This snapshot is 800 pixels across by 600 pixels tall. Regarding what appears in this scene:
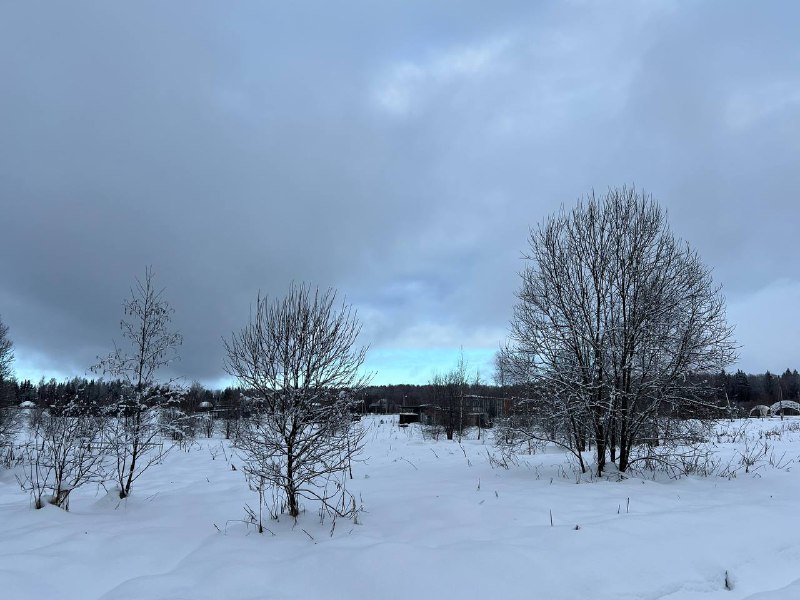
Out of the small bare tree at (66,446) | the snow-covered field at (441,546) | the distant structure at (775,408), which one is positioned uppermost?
the small bare tree at (66,446)

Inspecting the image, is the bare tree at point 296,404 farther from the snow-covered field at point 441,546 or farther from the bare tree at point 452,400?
the bare tree at point 452,400

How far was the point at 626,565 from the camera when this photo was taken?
188 inches

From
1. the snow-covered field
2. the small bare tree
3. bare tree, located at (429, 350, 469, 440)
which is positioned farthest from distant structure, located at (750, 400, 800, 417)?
the small bare tree

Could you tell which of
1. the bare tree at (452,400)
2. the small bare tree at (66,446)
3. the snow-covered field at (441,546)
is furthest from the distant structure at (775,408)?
the small bare tree at (66,446)

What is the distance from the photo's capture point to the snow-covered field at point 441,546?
4508 millimetres

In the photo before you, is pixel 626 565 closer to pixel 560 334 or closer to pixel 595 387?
pixel 595 387

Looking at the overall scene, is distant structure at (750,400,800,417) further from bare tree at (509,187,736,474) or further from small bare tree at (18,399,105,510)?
small bare tree at (18,399,105,510)

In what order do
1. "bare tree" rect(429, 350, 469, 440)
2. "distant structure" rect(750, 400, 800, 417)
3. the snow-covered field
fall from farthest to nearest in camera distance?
"distant structure" rect(750, 400, 800, 417), "bare tree" rect(429, 350, 469, 440), the snow-covered field

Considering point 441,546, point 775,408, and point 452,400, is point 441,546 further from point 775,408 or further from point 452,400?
point 775,408

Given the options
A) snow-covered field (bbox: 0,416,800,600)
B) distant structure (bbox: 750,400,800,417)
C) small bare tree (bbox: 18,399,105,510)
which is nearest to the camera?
snow-covered field (bbox: 0,416,800,600)

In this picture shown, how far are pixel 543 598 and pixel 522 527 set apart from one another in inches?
74.0

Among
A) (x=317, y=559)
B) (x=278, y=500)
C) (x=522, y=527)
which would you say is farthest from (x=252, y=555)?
(x=522, y=527)

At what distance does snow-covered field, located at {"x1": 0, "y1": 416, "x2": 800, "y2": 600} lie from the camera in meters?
4.51

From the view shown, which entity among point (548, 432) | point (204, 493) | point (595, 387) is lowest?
point (204, 493)
